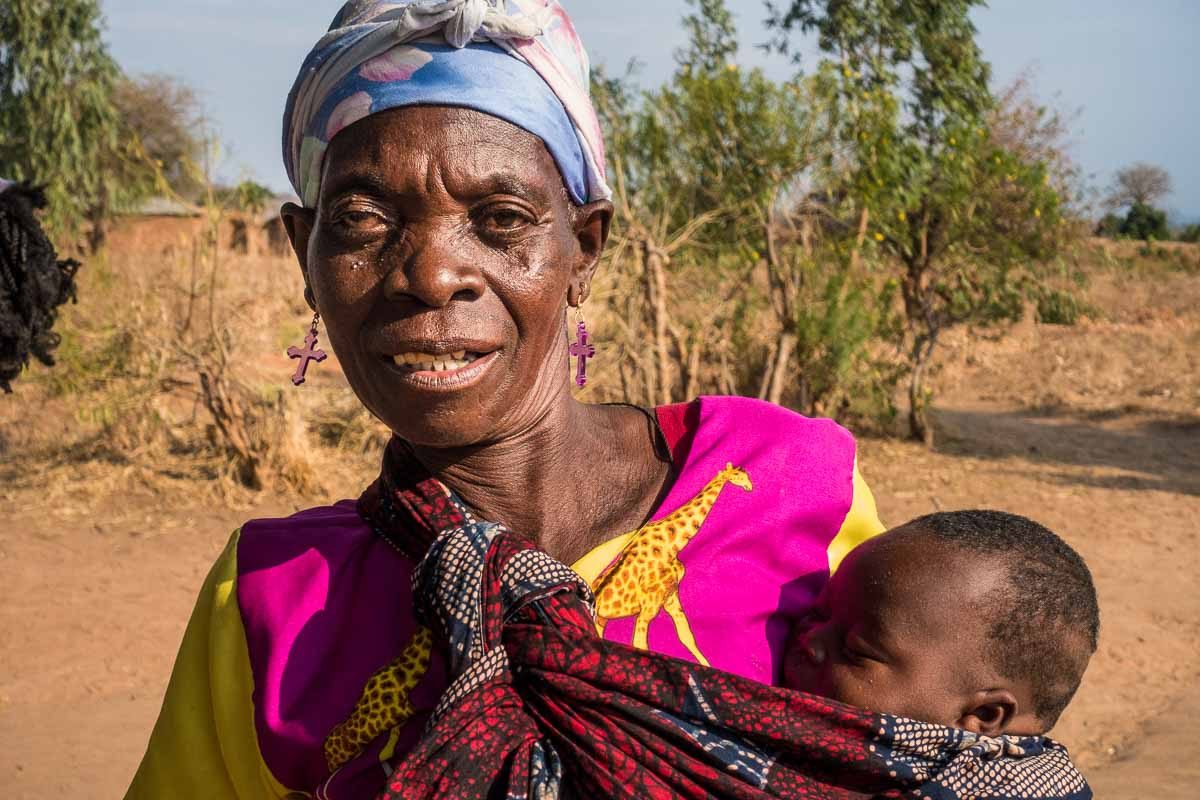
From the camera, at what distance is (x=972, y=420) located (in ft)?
39.7

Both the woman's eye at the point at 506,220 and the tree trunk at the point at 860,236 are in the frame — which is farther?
the tree trunk at the point at 860,236

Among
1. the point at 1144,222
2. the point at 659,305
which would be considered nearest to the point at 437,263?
the point at 659,305

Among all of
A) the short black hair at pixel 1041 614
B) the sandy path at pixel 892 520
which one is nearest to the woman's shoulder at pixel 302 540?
the short black hair at pixel 1041 614

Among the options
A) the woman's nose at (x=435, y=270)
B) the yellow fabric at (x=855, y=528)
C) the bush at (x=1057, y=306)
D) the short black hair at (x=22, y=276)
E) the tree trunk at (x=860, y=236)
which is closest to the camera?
the woman's nose at (x=435, y=270)

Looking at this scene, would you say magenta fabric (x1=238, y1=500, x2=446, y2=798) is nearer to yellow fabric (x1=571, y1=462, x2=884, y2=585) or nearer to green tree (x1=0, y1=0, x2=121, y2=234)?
yellow fabric (x1=571, y1=462, x2=884, y2=585)

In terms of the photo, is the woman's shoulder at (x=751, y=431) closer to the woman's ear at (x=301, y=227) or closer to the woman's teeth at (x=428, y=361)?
the woman's teeth at (x=428, y=361)

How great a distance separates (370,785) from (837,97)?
7903mm

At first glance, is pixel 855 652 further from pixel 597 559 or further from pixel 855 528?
pixel 597 559

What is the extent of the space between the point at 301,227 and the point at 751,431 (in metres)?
0.76

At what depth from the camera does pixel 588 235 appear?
1735 millimetres

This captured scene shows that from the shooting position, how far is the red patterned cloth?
1355 millimetres

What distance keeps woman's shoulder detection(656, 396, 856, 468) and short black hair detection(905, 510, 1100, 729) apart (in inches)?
9.5

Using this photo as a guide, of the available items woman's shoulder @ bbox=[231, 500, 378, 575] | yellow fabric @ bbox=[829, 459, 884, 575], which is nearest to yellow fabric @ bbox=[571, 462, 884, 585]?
yellow fabric @ bbox=[829, 459, 884, 575]

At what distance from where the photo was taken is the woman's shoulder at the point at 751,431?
1.81 m
